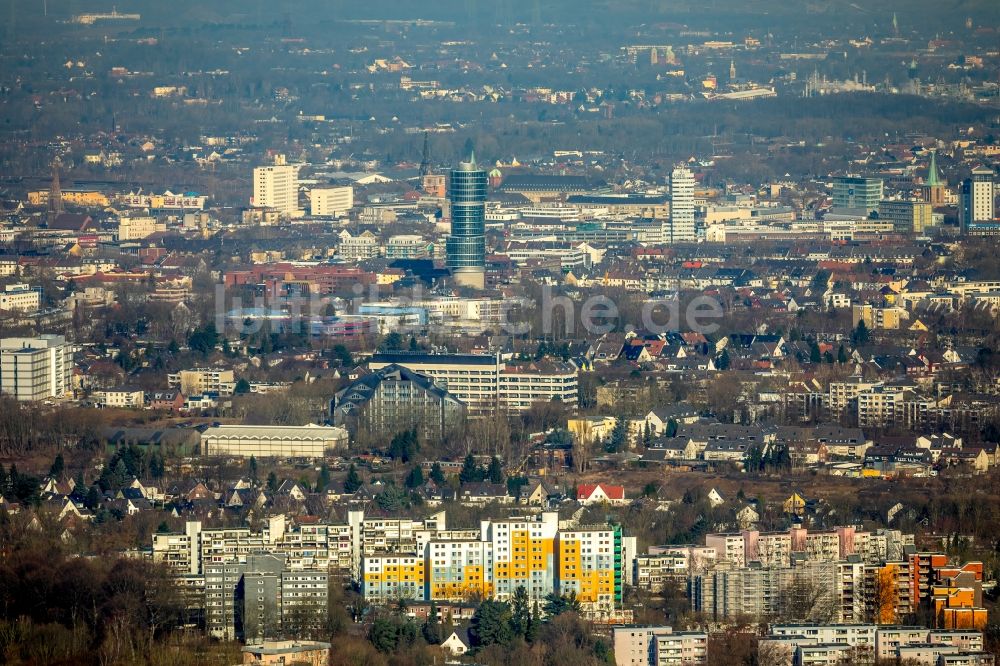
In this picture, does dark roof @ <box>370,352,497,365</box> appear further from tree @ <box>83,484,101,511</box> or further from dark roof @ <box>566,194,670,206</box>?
dark roof @ <box>566,194,670,206</box>

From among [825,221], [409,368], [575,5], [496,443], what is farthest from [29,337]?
[575,5]

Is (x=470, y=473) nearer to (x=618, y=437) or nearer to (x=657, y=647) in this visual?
(x=618, y=437)

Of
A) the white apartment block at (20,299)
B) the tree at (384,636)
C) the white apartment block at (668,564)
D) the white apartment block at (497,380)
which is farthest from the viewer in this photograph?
the white apartment block at (20,299)

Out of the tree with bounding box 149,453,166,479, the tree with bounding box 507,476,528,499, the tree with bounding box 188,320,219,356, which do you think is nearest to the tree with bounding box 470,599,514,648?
the tree with bounding box 507,476,528,499

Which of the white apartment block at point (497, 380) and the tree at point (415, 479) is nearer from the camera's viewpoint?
the tree at point (415, 479)

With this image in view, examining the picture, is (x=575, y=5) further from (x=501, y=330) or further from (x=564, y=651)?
(x=564, y=651)

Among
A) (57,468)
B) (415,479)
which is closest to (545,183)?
(57,468)

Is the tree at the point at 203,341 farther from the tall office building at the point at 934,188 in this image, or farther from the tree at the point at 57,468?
the tall office building at the point at 934,188

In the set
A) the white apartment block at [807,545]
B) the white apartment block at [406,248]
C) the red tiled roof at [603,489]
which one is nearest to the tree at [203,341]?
the red tiled roof at [603,489]
